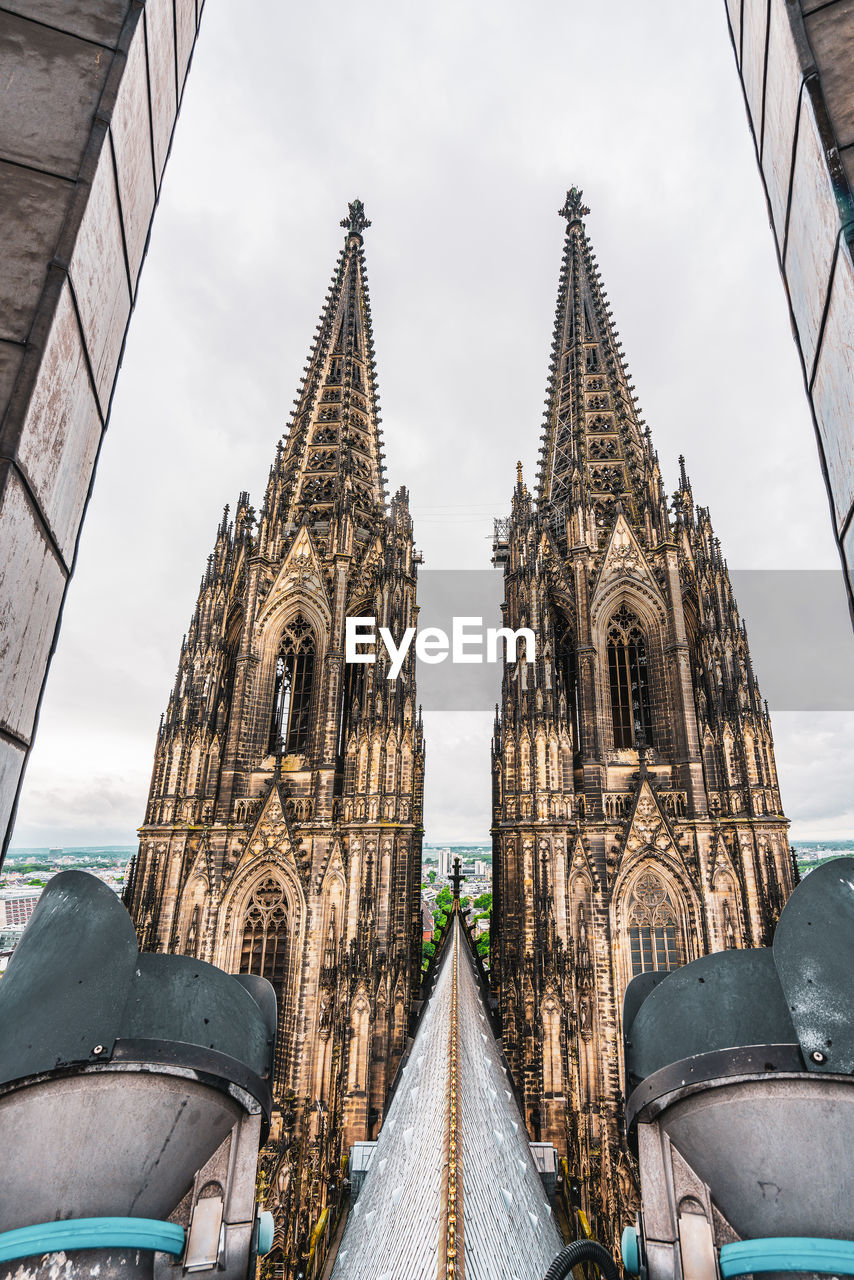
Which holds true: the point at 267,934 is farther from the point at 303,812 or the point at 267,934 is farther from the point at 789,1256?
the point at 789,1256

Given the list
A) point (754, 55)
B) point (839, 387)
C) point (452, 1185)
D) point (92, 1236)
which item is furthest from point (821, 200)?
point (452, 1185)

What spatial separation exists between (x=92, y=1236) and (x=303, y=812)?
733 inches

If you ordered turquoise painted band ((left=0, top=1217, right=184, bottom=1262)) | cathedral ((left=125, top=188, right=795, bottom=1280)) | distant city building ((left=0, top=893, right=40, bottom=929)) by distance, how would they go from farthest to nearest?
distant city building ((left=0, top=893, right=40, bottom=929)), cathedral ((left=125, top=188, right=795, bottom=1280)), turquoise painted band ((left=0, top=1217, right=184, bottom=1262))

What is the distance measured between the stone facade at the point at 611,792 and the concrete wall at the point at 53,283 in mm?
18216

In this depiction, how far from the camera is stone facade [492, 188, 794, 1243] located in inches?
669

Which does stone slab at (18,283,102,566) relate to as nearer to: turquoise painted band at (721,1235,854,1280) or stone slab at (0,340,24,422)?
stone slab at (0,340,24,422)

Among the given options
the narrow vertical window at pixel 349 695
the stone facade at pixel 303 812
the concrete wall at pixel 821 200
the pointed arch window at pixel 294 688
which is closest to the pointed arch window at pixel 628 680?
the stone facade at pixel 303 812

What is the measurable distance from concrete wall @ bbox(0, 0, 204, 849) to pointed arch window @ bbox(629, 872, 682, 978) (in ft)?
64.6

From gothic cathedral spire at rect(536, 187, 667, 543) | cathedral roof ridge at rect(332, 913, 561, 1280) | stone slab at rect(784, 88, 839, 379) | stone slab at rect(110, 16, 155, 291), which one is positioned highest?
gothic cathedral spire at rect(536, 187, 667, 543)

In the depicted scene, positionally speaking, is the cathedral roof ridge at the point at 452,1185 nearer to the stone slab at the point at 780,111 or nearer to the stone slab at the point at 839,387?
the stone slab at the point at 839,387

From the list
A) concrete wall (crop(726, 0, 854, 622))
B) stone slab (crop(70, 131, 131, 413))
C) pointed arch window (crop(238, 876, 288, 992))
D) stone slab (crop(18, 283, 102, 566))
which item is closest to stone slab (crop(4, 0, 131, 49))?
stone slab (crop(70, 131, 131, 413))

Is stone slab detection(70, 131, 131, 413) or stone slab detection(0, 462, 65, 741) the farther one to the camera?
stone slab detection(70, 131, 131, 413)

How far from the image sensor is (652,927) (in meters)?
18.8

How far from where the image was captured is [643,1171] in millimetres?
2955
